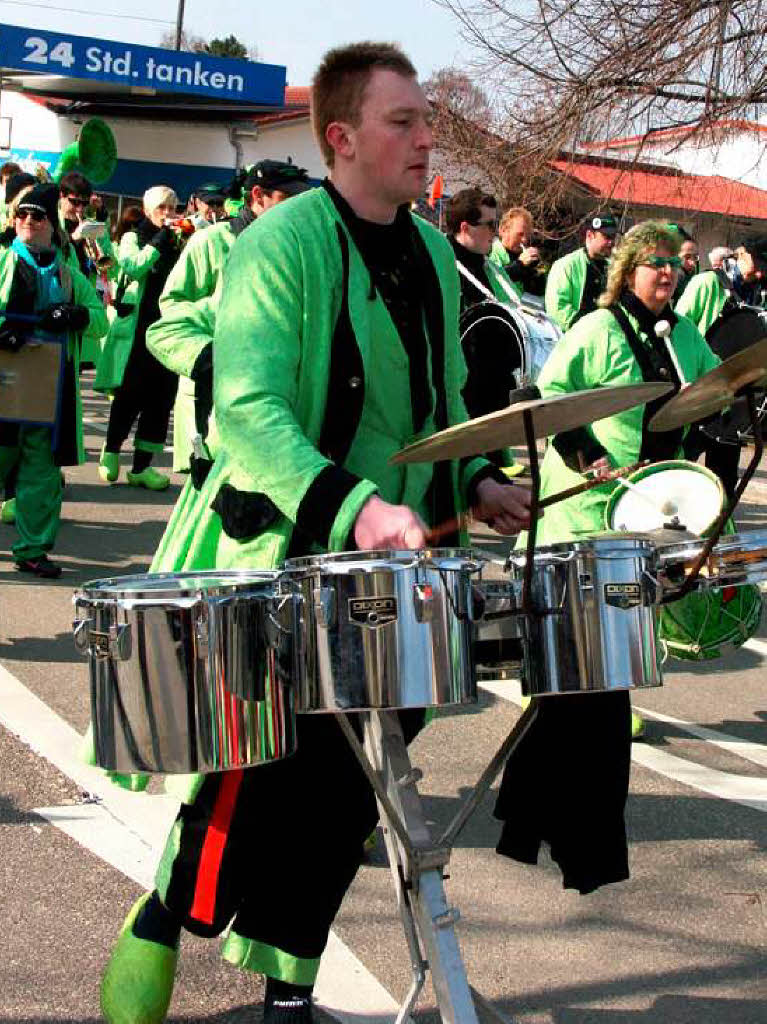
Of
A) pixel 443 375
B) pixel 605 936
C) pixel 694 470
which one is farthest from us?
pixel 694 470

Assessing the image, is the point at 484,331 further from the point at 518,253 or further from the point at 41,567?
the point at 518,253

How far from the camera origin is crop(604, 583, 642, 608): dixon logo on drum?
8.82ft

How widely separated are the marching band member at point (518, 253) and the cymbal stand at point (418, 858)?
8253 mm

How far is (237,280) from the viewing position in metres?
2.94

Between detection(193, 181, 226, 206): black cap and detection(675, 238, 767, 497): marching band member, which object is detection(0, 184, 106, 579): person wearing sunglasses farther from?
detection(193, 181, 226, 206): black cap

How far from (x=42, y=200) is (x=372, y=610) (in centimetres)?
569

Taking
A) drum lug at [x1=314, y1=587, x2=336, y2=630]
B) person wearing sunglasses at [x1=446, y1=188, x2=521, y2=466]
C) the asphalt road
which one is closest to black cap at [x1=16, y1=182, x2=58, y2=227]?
person wearing sunglasses at [x1=446, y1=188, x2=521, y2=466]

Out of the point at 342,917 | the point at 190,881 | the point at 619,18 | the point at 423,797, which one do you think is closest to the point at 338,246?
the point at 190,881

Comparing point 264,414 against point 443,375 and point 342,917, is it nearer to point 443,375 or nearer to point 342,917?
point 443,375

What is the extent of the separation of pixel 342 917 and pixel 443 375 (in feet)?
4.95

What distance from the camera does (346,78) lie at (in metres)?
3.02

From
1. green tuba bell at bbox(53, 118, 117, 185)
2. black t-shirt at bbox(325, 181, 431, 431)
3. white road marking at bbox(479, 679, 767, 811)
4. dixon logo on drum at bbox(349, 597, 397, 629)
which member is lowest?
white road marking at bbox(479, 679, 767, 811)

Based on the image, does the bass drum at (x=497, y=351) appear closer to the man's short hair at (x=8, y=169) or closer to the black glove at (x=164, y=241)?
the black glove at (x=164, y=241)

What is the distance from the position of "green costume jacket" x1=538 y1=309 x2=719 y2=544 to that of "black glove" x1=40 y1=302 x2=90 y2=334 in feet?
10.3
